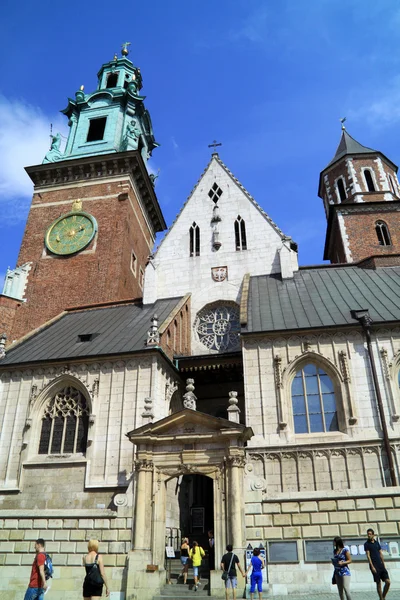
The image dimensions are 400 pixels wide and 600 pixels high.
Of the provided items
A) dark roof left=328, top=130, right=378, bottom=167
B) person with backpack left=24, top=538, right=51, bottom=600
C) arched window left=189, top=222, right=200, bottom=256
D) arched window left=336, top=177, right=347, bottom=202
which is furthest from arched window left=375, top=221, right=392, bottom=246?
person with backpack left=24, top=538, right=51, bottom=600

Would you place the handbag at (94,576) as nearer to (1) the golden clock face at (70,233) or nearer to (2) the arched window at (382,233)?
(1) the golden clock face at (70,233)

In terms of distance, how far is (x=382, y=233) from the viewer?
30750 millimetres

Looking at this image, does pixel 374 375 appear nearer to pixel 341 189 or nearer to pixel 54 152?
pixel 341 189

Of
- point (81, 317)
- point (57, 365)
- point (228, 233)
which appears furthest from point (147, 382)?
point (228, 233)

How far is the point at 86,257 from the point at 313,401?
19.1m

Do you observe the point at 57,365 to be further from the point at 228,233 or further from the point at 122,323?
the point at 228,233

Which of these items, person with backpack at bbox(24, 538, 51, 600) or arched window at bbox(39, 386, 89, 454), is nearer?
person with backpack at bbox(24, 538, 51, 600)

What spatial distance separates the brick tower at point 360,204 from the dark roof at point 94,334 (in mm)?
12684

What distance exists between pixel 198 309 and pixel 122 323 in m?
4.18

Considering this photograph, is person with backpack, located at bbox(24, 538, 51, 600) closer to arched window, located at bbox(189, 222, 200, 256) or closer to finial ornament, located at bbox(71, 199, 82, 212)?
arched window, located at bbox(189, 222, 200, 256)

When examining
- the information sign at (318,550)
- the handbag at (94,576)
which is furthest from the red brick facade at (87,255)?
the handbag at (94,576)

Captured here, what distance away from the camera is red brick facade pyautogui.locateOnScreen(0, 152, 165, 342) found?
29.8 m

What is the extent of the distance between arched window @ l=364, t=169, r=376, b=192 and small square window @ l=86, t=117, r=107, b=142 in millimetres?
20635

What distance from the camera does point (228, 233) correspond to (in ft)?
91.1
